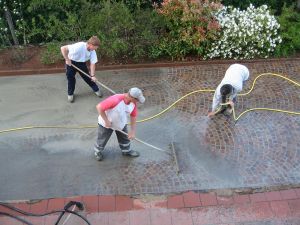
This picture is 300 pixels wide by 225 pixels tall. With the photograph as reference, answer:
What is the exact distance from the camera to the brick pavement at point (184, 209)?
20.5 ft

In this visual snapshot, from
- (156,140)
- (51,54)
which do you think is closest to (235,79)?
(156,140)

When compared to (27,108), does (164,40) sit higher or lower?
higher

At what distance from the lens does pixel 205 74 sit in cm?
894

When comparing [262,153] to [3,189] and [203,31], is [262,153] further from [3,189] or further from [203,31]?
[3,189]

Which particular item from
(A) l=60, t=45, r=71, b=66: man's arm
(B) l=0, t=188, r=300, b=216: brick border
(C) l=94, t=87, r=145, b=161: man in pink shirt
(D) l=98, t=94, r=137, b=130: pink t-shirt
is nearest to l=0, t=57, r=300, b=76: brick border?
(A) l=60, t=45, r=71, b=66: man's arm

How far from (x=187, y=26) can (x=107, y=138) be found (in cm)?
356

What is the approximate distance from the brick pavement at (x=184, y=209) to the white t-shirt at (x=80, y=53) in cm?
253

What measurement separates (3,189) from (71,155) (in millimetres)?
1208

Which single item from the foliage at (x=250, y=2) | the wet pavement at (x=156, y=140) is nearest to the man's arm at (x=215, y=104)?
the wet pavement at (x=156, y=140)

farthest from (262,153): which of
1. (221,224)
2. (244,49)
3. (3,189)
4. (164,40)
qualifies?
(3,189)

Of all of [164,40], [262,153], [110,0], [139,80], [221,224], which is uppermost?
[110,0]

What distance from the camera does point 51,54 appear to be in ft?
30.6

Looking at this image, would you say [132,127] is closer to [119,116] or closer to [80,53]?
[119,116]

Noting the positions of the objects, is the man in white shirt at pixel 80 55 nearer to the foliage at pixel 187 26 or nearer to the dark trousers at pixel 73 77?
the dark trousers at pixel 73 77
